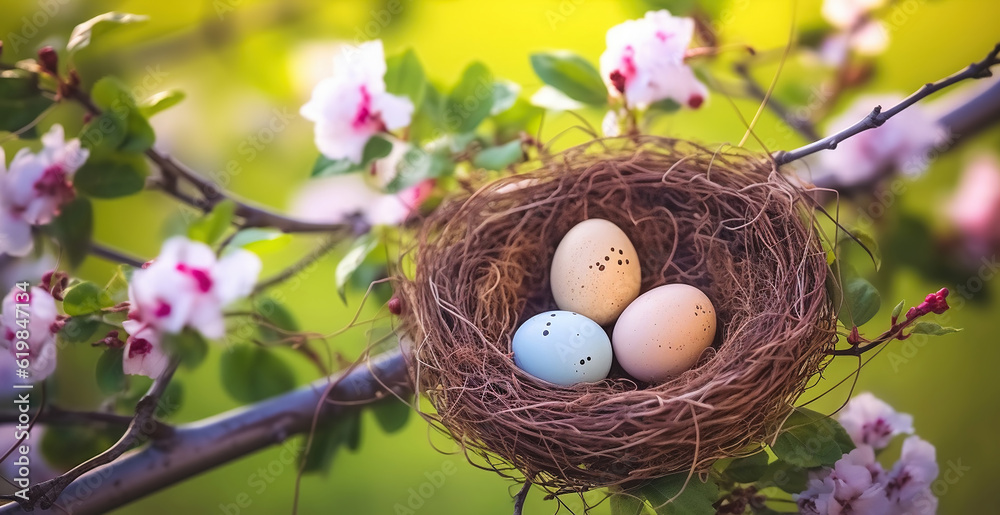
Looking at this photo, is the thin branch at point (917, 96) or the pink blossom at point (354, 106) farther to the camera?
the pink blossom at point (354, 106)

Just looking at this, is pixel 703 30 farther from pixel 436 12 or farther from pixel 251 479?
pixel 251 479

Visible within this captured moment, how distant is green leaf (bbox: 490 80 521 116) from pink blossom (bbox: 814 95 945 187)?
1.53 feet

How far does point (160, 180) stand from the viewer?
859 millimetres

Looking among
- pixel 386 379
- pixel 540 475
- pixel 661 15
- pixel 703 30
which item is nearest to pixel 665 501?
pixel 540 475

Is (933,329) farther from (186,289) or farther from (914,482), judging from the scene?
(186,289)

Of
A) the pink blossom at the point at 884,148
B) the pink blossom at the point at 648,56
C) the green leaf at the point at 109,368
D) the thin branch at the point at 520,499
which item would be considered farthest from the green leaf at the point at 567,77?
the green leaf at the point at 109,368

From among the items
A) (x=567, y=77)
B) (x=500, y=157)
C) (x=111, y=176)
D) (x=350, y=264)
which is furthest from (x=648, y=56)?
(x=111, y=176)

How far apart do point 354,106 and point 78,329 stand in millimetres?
389

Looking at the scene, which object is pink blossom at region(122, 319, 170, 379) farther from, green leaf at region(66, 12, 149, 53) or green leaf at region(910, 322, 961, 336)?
green leaf at region(910, 322, 961, 336)

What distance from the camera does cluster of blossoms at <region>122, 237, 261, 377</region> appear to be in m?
0.63

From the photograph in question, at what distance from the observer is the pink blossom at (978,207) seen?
3.39 ft

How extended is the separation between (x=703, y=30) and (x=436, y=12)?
593mm

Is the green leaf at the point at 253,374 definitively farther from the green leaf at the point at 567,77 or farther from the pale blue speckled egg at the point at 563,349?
the green leaf at the point at 567,77

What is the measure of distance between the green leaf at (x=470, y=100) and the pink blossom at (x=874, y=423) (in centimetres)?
58
